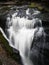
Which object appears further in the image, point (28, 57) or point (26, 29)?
point (26, 29)

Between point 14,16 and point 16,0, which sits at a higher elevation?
point 14,16

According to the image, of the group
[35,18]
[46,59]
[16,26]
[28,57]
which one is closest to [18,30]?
[16,26]

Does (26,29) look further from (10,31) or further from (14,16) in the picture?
(14,16)

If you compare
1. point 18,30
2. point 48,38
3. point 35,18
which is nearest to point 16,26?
point 18,30

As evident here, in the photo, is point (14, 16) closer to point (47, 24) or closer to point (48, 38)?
point (47, 24)

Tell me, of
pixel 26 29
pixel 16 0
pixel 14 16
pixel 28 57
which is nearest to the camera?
→ pixel 28 57

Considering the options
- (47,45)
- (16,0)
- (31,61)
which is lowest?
(16,0)

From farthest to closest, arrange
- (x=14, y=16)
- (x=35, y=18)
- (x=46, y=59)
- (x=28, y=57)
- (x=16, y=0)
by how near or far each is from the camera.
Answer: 1. (x=16, y=0)
2. (x=14, y=16)
3. (x=35, y=18)
4. (x=28, y=57)
5. (x=46, y=59)
